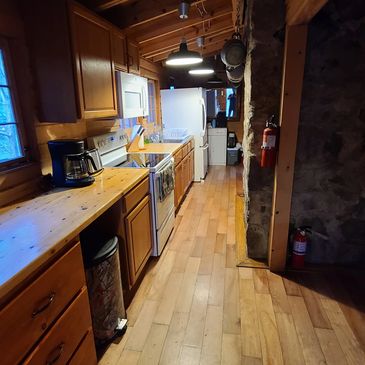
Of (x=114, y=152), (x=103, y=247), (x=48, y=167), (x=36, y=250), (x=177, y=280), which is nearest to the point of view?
(x=36, y=250)

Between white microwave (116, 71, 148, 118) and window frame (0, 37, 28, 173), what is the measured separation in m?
0.84

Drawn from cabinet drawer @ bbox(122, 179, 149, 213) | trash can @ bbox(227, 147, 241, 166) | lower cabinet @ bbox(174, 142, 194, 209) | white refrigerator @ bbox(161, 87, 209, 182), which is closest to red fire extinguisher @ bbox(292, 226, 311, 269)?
cabinet drawer @ bbox(122, 179, 149, 213)

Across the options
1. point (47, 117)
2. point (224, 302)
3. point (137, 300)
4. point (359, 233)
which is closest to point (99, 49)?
point (47, 117)

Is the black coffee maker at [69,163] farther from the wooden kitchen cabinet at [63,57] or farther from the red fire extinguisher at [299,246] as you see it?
the red fire extinguisher at [299,246]

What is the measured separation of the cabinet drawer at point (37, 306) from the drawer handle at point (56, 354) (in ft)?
0.43

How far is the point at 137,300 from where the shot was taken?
207cm

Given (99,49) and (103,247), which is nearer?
(103,247)

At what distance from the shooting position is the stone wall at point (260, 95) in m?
1.99

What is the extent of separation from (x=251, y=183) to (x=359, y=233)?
98 centimetres

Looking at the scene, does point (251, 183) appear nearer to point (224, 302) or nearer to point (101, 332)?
point (224, 302)

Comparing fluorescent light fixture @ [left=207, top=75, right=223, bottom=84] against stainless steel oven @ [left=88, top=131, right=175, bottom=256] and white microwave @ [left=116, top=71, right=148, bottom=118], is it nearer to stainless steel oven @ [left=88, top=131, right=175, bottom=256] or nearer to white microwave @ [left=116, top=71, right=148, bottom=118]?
white microwave @ [left=116, top=71, right=148, bottom=118]

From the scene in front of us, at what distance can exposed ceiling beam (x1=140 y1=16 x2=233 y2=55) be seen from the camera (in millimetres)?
3691

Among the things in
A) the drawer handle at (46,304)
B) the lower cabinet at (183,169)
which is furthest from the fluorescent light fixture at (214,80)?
the drawer handle at (46,304)

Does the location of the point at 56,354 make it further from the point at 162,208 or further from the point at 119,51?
the point at 119,51
